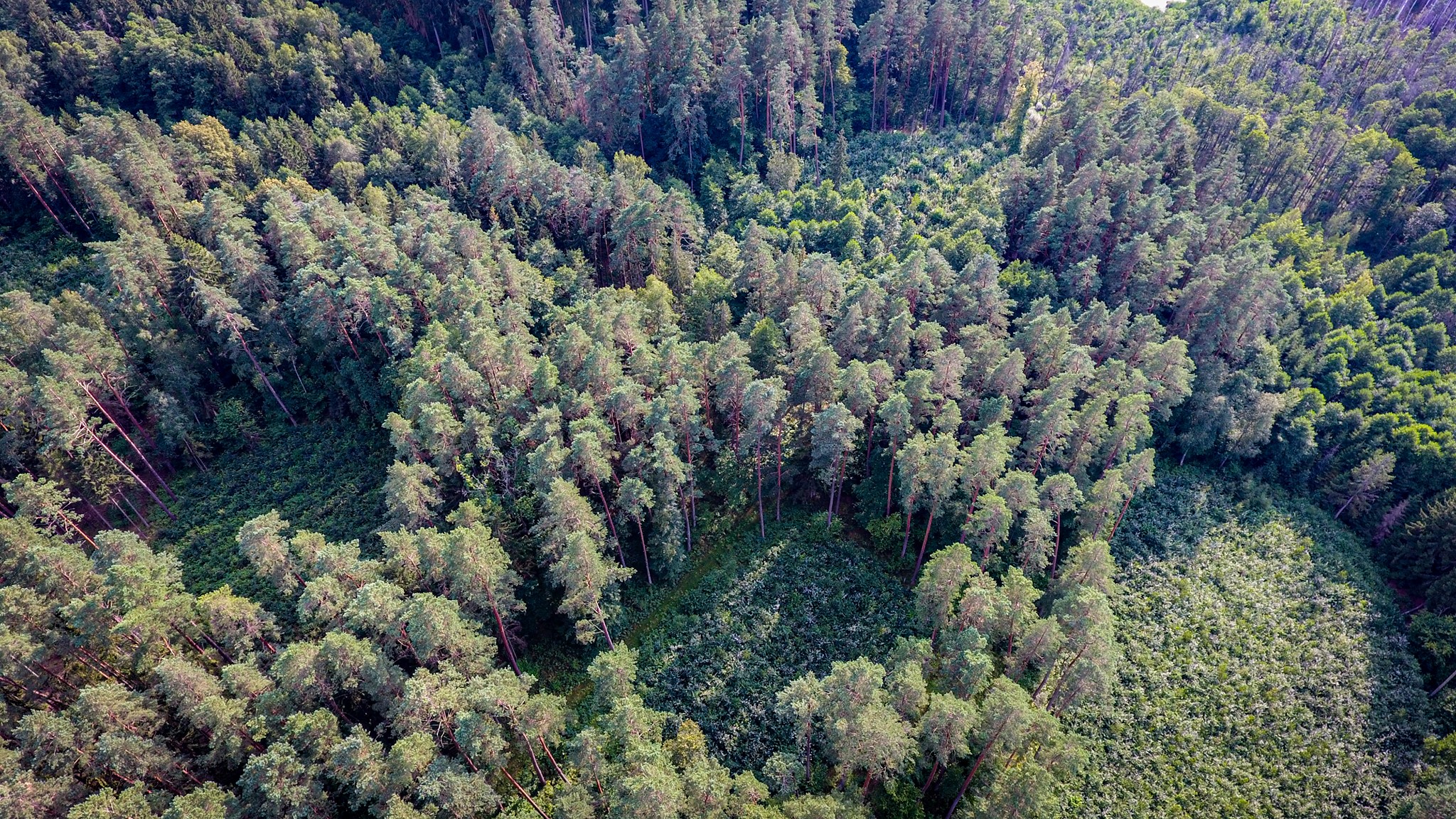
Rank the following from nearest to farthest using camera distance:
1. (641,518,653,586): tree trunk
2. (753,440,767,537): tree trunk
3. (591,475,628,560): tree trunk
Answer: (591,475,628,560): tree trunk
(641,518,653,586): tree trunk
(753,440,767,537): tree trunk

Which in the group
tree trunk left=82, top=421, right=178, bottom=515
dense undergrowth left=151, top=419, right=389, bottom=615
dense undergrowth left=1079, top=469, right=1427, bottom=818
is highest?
tree trunk left=82, top=421, right=178, bottom=515

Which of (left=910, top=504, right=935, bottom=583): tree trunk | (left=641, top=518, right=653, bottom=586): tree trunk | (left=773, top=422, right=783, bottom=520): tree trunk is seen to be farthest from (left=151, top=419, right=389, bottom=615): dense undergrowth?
(left=910, top=504, right=935, bottom=583): tree trunk

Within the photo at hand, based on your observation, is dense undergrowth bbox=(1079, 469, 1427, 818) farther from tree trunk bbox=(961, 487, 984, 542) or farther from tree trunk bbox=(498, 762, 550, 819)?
tree trunk bbox=(498, 762, 550, 819)

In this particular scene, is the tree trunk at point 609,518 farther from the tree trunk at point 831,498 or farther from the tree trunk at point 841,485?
the tree trunk at point 841,485

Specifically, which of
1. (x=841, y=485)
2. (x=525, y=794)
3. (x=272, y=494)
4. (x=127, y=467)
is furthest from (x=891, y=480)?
(x=127, y=467)

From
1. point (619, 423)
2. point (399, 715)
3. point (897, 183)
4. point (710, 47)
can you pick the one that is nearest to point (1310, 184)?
point (897, 183)

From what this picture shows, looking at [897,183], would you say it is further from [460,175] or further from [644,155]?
[460,175]

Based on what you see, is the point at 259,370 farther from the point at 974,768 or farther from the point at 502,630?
the point at 974,768

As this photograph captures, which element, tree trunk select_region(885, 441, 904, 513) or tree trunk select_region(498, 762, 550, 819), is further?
tree trunk select_region(885, 441, 904, 513)
